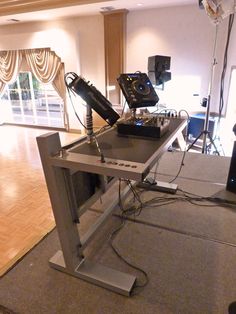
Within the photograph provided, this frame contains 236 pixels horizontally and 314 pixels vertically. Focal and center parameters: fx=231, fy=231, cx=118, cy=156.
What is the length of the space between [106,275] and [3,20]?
6.51 metres

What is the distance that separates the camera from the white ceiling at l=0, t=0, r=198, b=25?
170 inches

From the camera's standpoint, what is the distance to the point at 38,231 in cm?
241

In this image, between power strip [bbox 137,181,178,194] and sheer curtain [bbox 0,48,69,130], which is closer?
power strip [bbox 137,181,178,194]

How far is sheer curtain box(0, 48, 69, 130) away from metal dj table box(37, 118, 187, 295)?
15.8 feet

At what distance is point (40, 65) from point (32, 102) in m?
1.21

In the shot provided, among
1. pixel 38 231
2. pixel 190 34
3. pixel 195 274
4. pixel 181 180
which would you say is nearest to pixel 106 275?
pixel 195 274

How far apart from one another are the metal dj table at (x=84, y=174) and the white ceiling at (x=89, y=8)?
148 inches

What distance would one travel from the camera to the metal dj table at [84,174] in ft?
3.64

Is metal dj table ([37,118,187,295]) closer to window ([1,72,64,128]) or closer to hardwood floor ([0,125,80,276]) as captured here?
hardwood floor ([0,125,80,276])

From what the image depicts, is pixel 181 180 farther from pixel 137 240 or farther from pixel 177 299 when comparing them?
Answer: pixel 177 299

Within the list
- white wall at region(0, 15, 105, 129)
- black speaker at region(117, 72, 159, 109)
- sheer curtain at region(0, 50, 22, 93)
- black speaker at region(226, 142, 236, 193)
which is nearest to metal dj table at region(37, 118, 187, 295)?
black speaker at region(117, 72, 159, 109)

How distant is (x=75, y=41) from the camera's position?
5.51 m

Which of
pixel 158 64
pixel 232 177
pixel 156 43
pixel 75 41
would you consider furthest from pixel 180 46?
pixel 232 177

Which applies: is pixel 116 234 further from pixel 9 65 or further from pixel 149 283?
pixel 9 65
